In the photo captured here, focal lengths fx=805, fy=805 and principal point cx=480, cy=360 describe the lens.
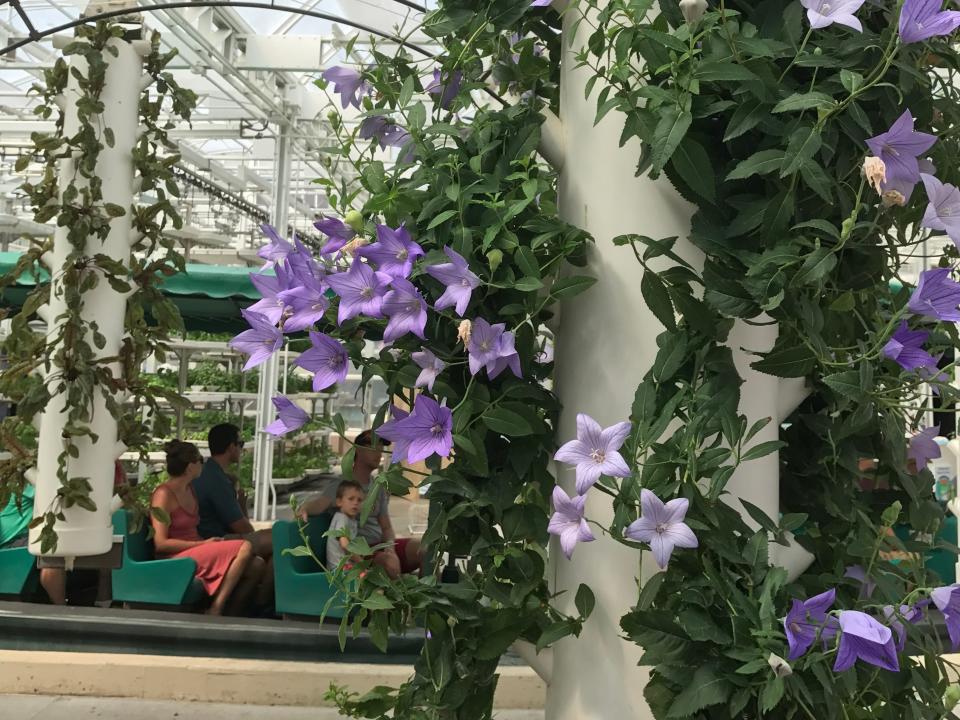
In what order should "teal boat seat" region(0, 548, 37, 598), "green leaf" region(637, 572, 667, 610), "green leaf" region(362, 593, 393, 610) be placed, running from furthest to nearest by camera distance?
1. "teal boat seat" region(0, 548, 37, 598)
2. "green leaf" region(362, 593, 393, 610)
3. "green leaf" region(637, 572, 667, 610)

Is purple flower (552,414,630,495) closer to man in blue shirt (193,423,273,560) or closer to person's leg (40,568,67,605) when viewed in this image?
person's leg (40,568,67,605)

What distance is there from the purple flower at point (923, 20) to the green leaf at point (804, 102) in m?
0.07

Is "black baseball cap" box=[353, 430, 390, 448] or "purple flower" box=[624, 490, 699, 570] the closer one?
"purple flower" box=[624, 490, 699, 570]

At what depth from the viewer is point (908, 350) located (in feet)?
2.27

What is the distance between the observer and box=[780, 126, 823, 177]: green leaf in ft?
2.06

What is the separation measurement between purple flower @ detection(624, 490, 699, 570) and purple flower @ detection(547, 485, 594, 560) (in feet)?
0.17

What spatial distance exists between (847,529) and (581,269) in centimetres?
39

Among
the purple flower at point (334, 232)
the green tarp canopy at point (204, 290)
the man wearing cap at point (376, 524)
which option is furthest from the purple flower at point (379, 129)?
the green tarp canopy at point (204, 290)

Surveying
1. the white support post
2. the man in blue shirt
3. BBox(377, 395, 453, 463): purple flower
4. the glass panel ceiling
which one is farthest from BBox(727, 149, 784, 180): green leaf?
the white support post

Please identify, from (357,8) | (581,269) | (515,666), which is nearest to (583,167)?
(581,269)

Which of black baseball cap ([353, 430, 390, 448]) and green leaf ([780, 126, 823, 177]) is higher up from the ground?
green leaf ([780, 126, 823, 177])

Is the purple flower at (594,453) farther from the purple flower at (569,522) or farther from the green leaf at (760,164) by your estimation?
the green leaf at (760,164)

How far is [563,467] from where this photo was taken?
89cm

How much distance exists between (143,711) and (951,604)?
2116mm
